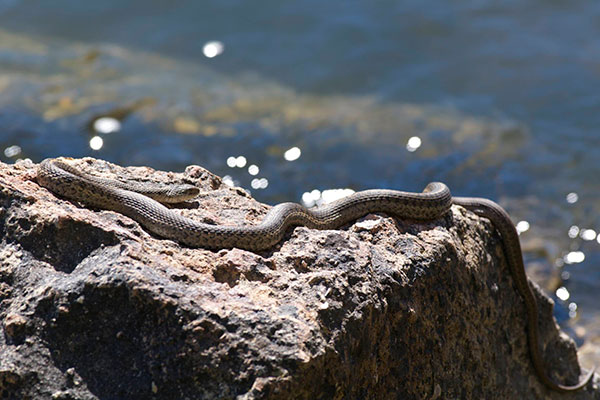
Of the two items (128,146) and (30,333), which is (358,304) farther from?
(128,146)

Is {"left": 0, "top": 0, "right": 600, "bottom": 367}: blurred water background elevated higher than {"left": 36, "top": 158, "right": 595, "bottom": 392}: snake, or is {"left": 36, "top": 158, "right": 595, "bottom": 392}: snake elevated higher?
{"left": 36, "top": 158, "right": 595, "bottom": 392}: snake

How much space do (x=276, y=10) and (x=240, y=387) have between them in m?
13.8

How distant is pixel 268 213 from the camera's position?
547 centimetres

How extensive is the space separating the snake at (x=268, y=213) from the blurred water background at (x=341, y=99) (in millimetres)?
3189

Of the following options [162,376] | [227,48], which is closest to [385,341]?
[162,376]

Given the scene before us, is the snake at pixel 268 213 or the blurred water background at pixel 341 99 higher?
the snake at pixel 268 213

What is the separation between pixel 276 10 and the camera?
55.2ft

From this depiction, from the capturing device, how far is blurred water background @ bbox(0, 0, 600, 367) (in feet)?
39.2

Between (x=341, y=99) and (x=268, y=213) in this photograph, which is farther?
(x=341, y=99)

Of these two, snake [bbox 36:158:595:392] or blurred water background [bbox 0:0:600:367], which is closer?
snake [bbox 36:158:595:392]

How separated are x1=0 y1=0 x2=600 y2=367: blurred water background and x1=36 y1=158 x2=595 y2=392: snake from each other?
319cm

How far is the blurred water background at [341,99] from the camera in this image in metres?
11.9

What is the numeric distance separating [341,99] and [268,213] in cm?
919

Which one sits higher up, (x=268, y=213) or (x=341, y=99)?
(x=268, y=213)
